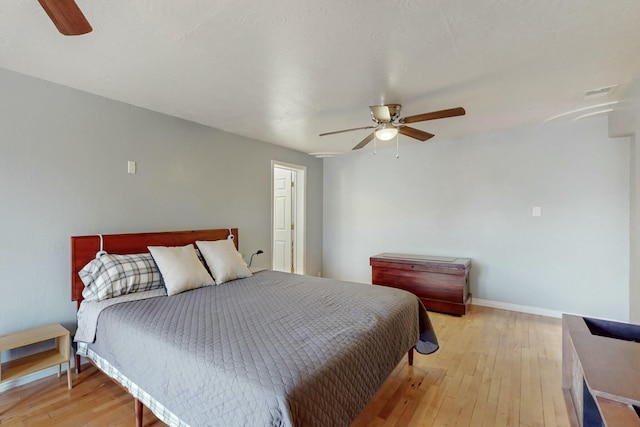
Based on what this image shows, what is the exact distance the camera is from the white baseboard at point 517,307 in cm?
352

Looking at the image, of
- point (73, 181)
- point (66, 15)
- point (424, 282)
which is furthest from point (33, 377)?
point (424, 282)

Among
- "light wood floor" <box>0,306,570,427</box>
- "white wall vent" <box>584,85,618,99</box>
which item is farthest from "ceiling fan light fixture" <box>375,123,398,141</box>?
"light wood floor" <box>0,306,570,427</box>

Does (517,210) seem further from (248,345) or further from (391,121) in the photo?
(248,345)

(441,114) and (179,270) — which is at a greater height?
(441,114)

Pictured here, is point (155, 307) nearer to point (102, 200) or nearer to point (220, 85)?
point (102, 200)

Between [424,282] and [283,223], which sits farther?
[283,223]

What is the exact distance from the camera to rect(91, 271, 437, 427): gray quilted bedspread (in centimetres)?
119

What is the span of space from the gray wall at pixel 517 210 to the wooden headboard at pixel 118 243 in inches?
111

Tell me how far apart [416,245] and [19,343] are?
13.9 ft

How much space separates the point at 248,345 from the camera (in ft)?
4.80

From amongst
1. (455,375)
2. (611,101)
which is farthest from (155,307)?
(611,101)

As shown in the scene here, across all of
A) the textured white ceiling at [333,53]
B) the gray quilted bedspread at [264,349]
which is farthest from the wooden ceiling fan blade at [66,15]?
the gray quilted bedspread at [264,349]

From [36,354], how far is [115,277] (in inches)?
30.6

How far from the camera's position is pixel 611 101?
8.82 feet
